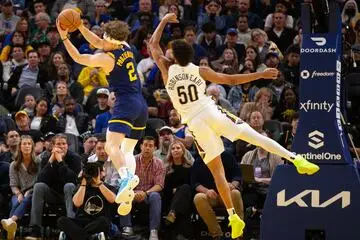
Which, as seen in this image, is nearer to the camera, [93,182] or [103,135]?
[93,182]

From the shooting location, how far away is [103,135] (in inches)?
624

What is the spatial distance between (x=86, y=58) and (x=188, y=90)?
1.23 m

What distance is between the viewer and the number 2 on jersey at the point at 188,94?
11531 mm

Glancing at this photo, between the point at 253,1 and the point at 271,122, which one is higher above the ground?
the point at 253,1

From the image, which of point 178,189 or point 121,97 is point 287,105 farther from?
point 121,97

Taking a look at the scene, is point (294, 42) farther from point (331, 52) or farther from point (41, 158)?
point (331, 52)

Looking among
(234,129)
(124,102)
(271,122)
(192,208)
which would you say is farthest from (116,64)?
(271,122)

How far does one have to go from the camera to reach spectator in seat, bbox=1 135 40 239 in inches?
607

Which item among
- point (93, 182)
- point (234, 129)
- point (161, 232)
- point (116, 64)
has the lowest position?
point (161, 232)

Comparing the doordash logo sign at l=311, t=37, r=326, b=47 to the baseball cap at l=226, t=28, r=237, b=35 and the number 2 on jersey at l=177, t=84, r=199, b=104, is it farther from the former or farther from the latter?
the baseball cap at l=226, t=28, r=237, b=35

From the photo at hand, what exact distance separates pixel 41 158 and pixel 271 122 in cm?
375

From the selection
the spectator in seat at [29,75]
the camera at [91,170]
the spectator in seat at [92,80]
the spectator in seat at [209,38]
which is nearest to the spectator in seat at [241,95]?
the spectator in seat at [209,38]

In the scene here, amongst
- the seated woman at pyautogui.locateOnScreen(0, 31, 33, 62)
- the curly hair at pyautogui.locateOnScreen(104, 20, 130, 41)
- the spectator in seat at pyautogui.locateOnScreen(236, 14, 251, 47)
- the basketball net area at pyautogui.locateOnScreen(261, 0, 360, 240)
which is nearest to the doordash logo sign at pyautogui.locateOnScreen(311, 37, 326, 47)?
the basketball net area at pyautogui.locateOnScreen(261, 0, 360, 240)

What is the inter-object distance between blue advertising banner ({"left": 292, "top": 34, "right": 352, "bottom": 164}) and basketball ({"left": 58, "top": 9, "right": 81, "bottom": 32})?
2.80 metres
